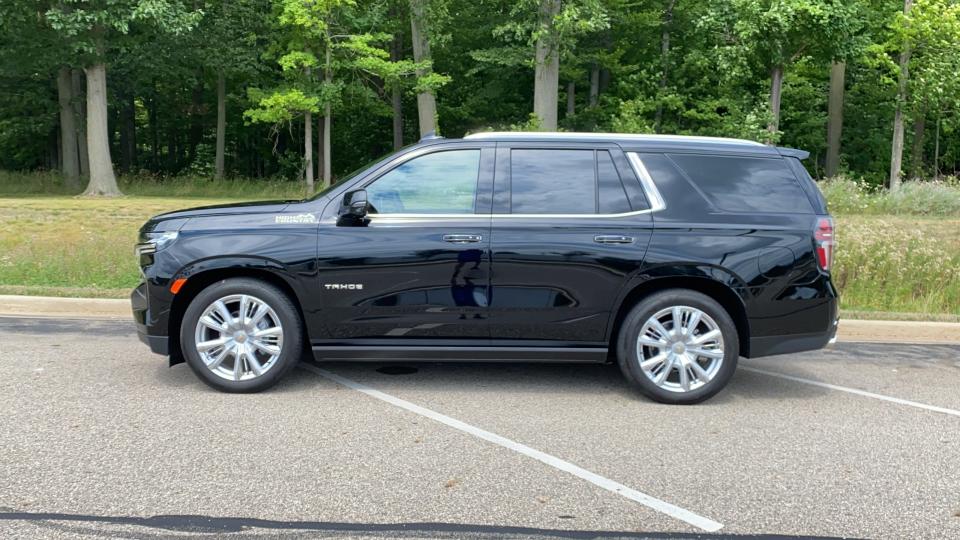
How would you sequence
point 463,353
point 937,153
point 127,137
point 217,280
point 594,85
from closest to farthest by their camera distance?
point 463,353 → point 217,280 → point 594,85 → point 937,153 → point 127,137

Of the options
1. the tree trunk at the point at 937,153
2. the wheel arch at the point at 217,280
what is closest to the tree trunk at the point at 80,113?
the wheel arch at the point at 217,280

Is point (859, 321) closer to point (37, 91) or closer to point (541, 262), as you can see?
point (541, 262)

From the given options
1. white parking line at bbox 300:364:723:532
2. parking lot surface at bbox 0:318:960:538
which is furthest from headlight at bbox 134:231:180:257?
white parking line at bbox 300:364:723:532

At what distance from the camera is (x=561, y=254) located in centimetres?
564

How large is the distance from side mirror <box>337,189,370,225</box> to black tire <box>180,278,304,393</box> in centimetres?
71

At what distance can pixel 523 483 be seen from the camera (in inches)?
166

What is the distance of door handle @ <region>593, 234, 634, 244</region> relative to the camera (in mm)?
5656

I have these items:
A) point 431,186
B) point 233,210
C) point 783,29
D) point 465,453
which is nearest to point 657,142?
point 431,186

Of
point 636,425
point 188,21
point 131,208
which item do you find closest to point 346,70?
point 188,21

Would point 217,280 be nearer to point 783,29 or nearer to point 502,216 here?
point 502,216

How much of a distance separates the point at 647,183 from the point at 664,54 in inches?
1085

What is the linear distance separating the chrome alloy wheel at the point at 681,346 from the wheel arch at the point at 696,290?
0.67 feet

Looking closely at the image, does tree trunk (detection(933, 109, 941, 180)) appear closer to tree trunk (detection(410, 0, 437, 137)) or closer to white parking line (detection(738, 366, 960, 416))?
tree trunk (detection(410, 0, 437, 137))

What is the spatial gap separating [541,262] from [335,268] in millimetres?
1437
